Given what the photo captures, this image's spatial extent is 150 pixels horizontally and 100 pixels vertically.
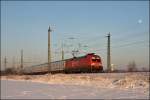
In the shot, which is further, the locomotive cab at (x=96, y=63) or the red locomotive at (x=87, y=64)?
the locomotive cab at (x=96, y=63)

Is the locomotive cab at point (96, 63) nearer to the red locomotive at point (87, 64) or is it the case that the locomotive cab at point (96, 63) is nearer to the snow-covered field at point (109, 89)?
the red locomotive at point (87, 64)

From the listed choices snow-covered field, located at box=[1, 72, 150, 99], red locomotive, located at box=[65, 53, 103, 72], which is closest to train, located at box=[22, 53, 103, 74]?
red locomotive, located at box=[65, 53, 103, 72]

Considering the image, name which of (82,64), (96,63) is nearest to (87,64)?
(82,64)

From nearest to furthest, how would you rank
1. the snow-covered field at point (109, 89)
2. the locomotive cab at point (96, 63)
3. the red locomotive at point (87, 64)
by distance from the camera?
1. the snow-covered field at point (109, 89)
2. the red locomotive at point (87, 64)
3. the locomotive cab at point (96, 63)

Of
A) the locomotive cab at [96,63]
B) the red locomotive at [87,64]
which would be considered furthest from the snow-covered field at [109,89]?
the locomotive cab at [96,63]

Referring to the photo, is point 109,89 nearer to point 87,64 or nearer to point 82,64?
point 87,64

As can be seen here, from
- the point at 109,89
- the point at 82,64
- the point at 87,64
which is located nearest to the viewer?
the point at 109,89

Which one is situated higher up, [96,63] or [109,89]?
[96,63]

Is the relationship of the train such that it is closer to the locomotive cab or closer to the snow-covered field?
the locomotive cab

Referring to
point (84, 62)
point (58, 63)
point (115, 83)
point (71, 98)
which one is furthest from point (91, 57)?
point (71, 98)

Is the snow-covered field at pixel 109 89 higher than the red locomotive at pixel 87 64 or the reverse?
the reverse

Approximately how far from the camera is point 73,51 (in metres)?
52.4

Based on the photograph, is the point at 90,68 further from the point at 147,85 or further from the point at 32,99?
the point at 32,99

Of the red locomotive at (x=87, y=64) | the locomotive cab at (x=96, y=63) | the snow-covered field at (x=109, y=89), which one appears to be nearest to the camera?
the snow-covered field at (x=109, y=89)
